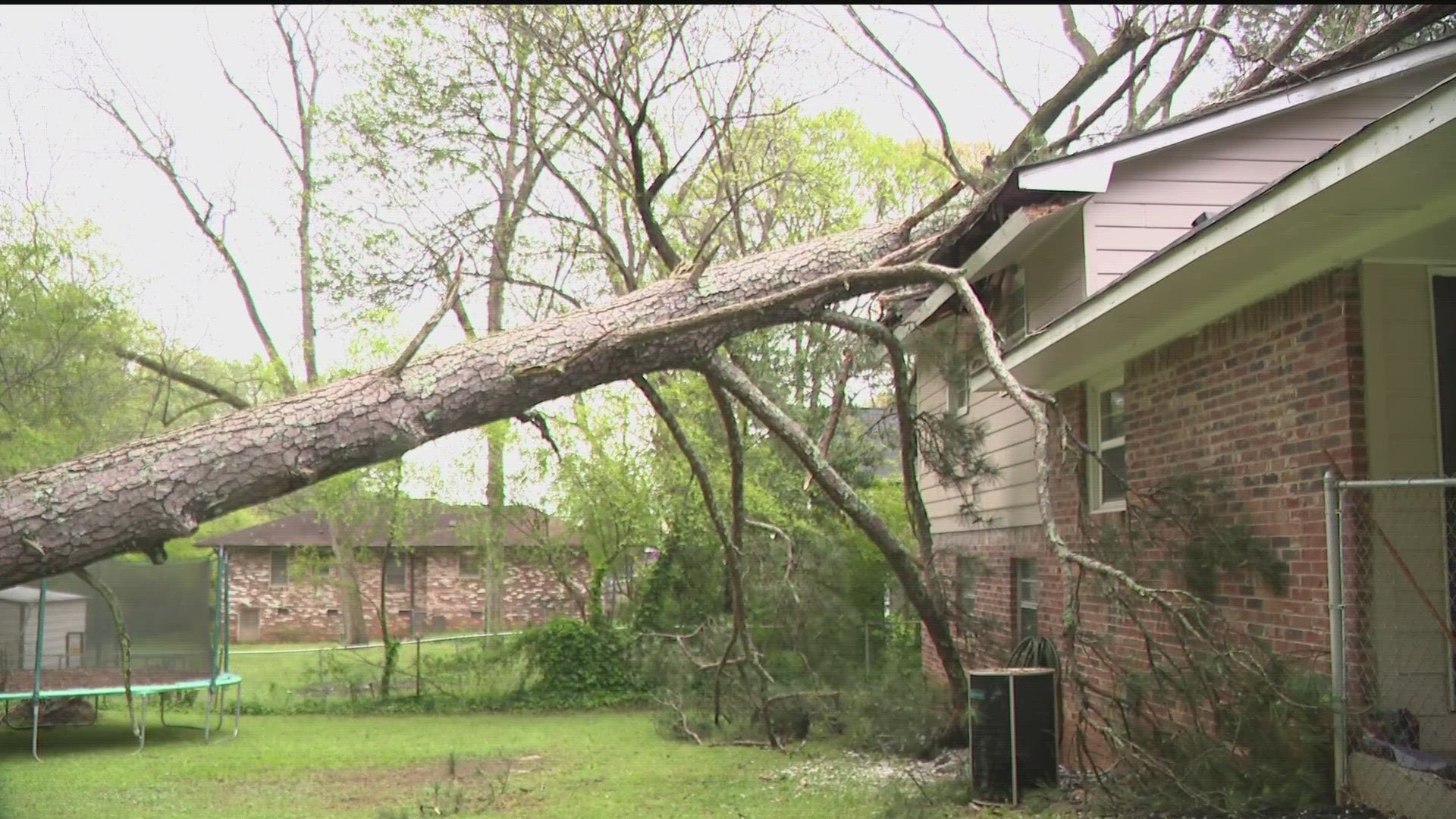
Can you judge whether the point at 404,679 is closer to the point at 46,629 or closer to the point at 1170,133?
the point at 46,629

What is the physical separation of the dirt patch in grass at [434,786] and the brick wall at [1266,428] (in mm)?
4831

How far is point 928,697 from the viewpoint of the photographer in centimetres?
1090

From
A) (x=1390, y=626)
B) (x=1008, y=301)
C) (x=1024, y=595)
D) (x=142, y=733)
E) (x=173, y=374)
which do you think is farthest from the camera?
(x=173, y=374)

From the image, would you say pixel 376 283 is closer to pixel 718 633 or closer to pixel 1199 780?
pixel 718 633

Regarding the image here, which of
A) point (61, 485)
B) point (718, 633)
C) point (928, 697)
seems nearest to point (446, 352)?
point (61, 485)

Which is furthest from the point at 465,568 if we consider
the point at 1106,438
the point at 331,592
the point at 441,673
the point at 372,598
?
the point at 1106,438

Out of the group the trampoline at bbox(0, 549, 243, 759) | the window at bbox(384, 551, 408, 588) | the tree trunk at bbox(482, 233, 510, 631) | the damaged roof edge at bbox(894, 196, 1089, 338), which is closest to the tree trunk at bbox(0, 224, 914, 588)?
the damaged roof edge at bbox(894, 196, 1089, 338)

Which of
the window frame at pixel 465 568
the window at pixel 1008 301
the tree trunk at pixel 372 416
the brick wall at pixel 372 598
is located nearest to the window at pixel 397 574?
the brick wall at pixel 372 598

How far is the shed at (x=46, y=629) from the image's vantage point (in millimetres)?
13766

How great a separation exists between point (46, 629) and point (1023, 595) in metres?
11.7

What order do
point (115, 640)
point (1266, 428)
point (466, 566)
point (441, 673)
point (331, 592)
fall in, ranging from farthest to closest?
point (331, 592) < point (466, 566) < point (441, 673) < point (115, 640) < point (1266, 428)

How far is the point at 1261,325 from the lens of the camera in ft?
22.1

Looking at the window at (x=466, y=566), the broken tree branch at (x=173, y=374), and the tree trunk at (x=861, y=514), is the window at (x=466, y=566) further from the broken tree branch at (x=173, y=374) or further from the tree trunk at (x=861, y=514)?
the tree trunk at (x=861, y=514)

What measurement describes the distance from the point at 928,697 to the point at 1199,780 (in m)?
4.86
